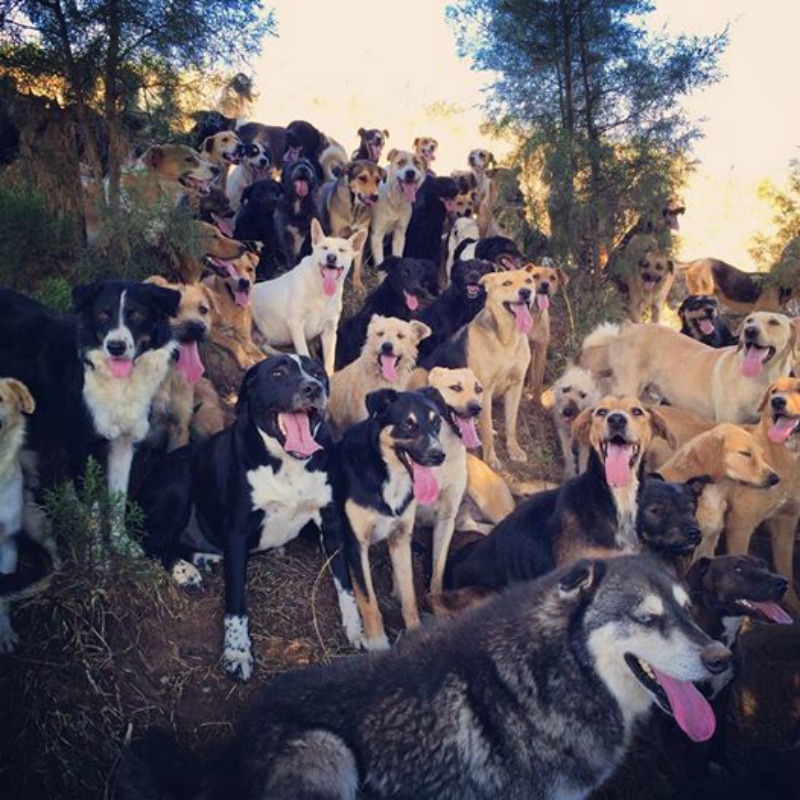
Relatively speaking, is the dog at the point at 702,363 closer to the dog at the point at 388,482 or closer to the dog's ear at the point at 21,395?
the dog at the point at 388,482

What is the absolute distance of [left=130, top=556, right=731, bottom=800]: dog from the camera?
383cm

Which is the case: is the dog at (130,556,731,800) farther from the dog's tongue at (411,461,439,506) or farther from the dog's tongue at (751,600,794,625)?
the dog's tongue at (411,461,439,506)

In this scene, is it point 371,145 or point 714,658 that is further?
point 371,145

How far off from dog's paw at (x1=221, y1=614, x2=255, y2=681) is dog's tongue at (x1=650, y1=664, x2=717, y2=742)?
254 cm

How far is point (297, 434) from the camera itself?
5809mm

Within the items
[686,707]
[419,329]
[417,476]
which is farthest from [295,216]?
[686,707]

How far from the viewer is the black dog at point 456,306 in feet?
33.2

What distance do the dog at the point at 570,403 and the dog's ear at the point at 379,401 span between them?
3.11 metres

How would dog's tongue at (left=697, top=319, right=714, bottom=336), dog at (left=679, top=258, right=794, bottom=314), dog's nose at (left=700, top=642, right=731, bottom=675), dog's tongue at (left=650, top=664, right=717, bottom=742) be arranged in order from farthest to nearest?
dog at (left=679, top=258, right=794, bottom=314) → dog's tongue at (left=697, top=319, right=714, bottom=336) → dog's tongue at (left=650, top=664, right=717, bottom=742) → dog's nose at (left=700, top=642, right=731, bottom=675)

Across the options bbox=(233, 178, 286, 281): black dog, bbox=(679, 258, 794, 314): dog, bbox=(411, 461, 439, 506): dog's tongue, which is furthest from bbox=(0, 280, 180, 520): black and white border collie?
bbox=(679, 258, 794, 314): dog

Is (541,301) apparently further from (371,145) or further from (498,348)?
(371,145)

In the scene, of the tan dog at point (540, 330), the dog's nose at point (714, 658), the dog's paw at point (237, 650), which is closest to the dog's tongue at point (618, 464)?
the dog's nose at point (714, 658)

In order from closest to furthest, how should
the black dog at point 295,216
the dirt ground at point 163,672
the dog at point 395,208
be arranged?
the dirt ground at point 163,672
the black dog at point 295,216
the dog at point 395,208

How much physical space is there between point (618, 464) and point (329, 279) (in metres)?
4.34
